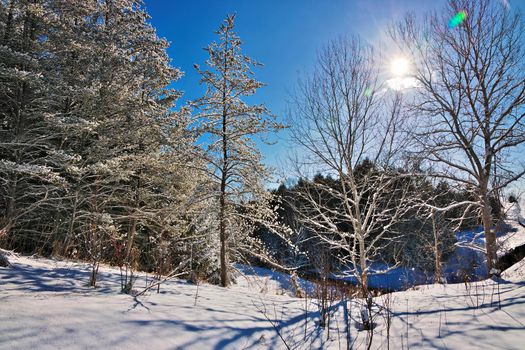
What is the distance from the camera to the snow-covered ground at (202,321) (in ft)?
7.27

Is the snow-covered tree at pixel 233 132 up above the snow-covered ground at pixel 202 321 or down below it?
above

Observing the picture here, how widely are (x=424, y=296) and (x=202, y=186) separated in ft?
18.1

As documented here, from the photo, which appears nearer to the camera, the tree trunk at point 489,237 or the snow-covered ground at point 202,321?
the snow-covered ground at point 202,321

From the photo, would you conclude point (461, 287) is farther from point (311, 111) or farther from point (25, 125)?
point (25, 125)

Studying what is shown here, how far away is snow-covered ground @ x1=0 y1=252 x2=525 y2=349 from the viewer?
2217 mm

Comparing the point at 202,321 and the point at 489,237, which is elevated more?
the point at 489,237

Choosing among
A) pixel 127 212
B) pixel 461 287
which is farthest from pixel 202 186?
Answer: pixel 461 287

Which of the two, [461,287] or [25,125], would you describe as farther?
[25,125]

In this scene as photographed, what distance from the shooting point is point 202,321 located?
9.71ft

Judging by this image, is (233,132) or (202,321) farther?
(233,132)

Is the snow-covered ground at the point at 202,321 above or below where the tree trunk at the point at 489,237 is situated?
below

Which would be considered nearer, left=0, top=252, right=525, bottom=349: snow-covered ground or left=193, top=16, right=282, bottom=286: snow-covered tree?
left=0, top=252, right=525, bottom=349: snow-covered ground

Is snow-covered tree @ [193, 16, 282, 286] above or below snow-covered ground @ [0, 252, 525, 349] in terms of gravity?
above

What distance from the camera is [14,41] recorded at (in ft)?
27.3
